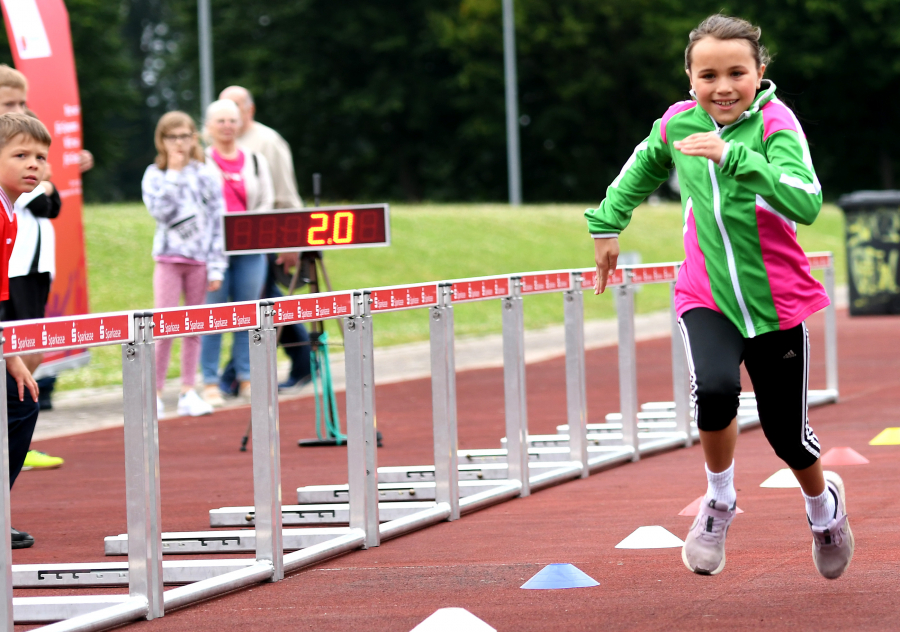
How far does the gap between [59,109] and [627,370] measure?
4.90 meters

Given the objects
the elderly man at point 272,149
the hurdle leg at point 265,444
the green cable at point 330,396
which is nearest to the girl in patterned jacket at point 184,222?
the elderly man at point 272,149

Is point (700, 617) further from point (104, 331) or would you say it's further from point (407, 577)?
point (104, 331)

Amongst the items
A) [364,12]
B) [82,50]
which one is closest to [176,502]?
[82,50]

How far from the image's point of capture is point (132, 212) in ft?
80.6

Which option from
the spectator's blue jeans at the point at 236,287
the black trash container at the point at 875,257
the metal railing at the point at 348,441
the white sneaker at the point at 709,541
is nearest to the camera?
the metal railing at the point at 348,441

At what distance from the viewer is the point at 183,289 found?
11234 mm

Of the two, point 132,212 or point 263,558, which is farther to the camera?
point 132,212

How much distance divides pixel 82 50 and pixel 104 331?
51736 millimetres

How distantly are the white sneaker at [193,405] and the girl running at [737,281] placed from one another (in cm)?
665

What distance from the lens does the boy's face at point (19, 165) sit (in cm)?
566

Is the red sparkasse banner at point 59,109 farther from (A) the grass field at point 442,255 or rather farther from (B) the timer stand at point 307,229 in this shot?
(B) the timer stand at point 307,229

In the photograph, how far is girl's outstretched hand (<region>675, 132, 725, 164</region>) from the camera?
4.29m

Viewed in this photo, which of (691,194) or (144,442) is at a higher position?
(691,194)

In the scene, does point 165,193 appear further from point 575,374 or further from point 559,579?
point 559,579
